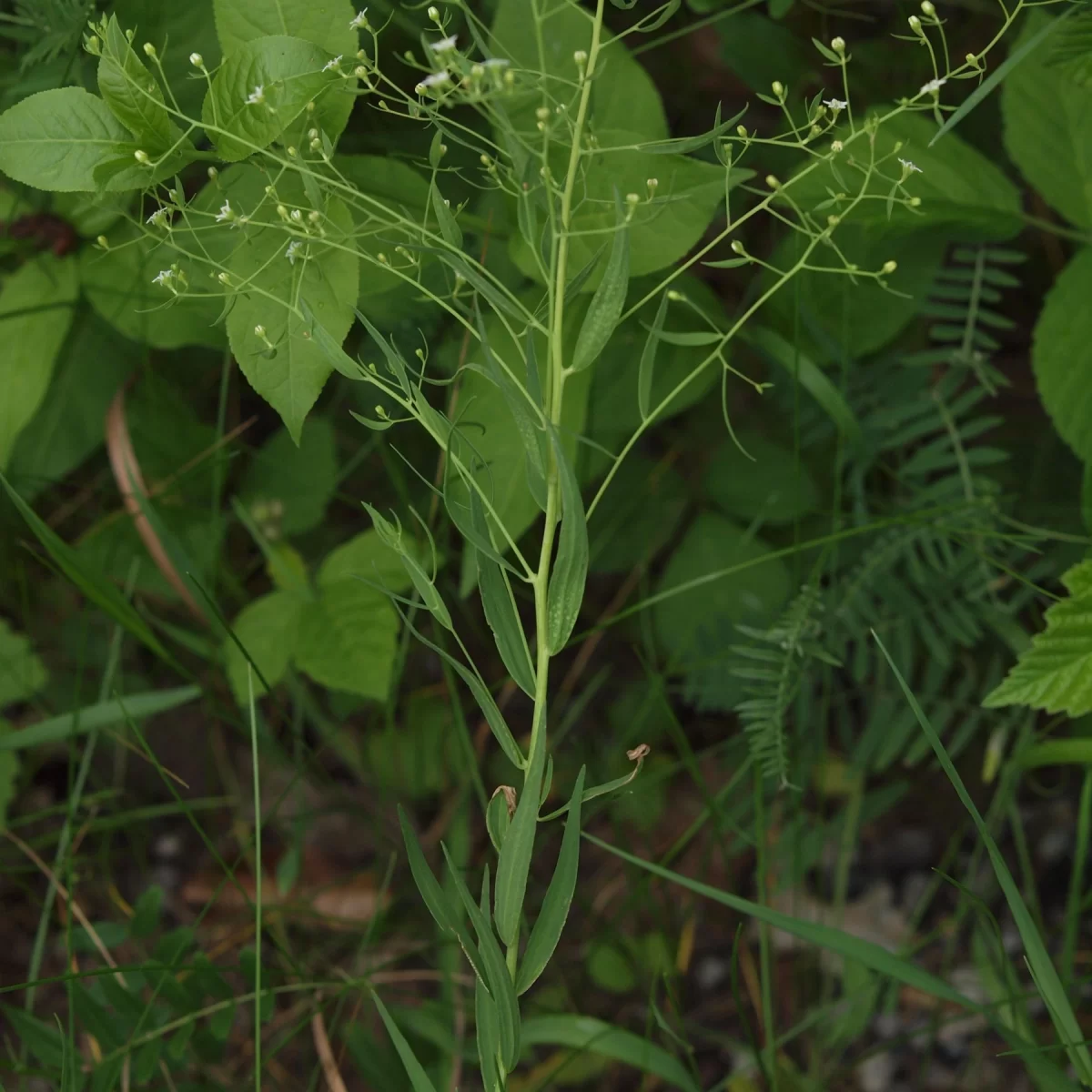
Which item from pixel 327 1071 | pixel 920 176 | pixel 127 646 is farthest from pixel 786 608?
pixel 127 646

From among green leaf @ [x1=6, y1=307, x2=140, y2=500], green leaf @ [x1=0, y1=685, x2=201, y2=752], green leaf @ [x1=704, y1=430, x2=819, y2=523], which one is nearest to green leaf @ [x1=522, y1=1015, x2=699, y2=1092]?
green leaf @ [x1=0, y1=685, x2=201, y2=752]

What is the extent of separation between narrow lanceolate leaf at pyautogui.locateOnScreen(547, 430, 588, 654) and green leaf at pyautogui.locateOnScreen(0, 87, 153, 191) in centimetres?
44

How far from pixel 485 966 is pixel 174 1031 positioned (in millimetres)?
558

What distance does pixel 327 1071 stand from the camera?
3.76 feet

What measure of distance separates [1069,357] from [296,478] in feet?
2.89

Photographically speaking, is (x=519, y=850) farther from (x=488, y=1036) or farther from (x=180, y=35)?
(x=180, y=35)

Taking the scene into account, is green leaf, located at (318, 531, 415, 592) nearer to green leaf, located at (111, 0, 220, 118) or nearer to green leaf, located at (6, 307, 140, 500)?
green leaf, located at (6, 307, 140, 500)

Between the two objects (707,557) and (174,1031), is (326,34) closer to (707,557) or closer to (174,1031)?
(707,557)

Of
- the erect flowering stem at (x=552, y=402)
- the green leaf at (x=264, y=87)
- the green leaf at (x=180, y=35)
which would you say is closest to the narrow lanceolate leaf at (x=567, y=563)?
→ the erect flowering stem at (x=552, y=402)

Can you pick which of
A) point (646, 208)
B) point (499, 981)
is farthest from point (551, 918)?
point (646, 208)

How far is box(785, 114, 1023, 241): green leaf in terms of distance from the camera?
102 centimetres

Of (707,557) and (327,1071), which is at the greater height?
(707,557)

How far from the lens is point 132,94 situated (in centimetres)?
82

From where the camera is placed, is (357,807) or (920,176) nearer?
(920,176)
